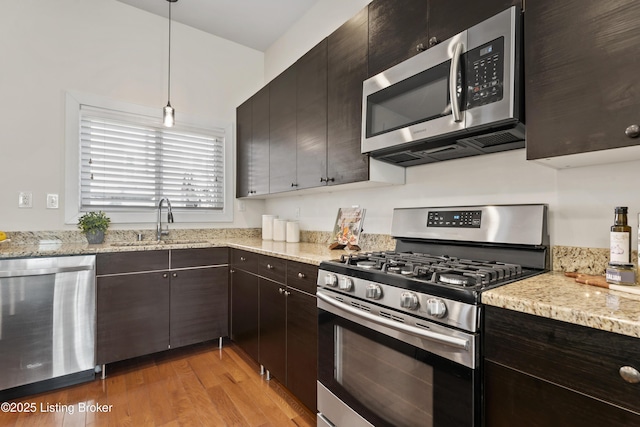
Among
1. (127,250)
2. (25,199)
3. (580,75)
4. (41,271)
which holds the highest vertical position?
(580,75)

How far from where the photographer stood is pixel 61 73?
2.55 meters

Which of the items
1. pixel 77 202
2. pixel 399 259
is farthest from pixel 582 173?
pixel 77 202

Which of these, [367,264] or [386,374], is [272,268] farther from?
[386,374]

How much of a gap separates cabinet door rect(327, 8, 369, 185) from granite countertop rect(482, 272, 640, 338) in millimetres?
1006

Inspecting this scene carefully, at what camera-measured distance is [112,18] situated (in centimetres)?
275

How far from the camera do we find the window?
2639 mm

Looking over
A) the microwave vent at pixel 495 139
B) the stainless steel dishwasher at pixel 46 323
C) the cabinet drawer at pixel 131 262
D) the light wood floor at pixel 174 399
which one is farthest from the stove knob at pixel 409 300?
the stainless steel dishwasher at pixel 46 323

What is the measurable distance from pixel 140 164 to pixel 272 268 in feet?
5.75

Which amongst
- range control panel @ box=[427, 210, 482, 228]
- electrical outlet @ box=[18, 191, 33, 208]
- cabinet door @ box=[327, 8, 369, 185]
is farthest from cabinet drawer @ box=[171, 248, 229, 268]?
range control panel @ box=[427, 210, 482, 228]

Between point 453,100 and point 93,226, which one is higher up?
point 453,100

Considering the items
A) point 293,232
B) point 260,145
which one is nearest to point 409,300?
point 293,232

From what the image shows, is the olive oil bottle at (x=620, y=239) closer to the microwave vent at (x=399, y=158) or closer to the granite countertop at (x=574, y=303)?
the granite countertop at (x=574, y=303)

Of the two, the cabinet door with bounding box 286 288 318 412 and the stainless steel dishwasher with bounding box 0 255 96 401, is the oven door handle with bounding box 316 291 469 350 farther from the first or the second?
the stainless steel dishwasher with bounding box 0 255 96 401

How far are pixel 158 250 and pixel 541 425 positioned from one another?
2415mm
